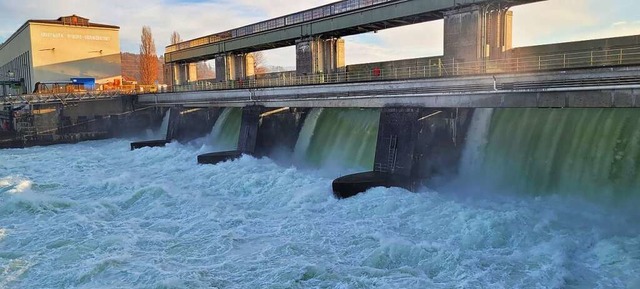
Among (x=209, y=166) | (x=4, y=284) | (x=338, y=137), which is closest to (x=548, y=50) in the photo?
(x=338, y=137)

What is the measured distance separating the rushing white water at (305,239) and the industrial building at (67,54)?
45.0m

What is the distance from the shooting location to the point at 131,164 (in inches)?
1128

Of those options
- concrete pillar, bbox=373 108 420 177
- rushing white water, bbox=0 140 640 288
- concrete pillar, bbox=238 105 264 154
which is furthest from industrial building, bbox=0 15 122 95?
concrete pillar, bbox=373 108 420 177

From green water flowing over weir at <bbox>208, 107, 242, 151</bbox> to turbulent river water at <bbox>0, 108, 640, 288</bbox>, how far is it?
1151 centimetres

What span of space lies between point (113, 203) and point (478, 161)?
14.4 m

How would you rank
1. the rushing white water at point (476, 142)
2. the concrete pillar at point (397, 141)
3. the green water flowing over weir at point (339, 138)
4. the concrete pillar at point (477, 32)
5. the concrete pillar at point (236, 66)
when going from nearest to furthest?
the rushing white water at point (476, 142), the concrete pillar at point (397, 141), the green water flowing over weir at point (339, 138), the concrete pillar at point (477, 32), the concrete pillar at point (236, 66)

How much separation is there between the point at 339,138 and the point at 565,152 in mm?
10916

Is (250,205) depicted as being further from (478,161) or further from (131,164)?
(131,164)

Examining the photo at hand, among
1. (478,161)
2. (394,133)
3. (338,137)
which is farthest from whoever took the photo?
(338,137)

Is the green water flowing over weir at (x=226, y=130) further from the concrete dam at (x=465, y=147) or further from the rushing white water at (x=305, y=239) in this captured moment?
the rushing white water at (x=305, y=239)

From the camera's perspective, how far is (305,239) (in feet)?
43.2

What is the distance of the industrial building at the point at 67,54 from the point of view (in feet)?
187

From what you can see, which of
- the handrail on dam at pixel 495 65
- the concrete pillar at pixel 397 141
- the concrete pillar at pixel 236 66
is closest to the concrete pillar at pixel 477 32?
the handrail on dam at pixel 495 65

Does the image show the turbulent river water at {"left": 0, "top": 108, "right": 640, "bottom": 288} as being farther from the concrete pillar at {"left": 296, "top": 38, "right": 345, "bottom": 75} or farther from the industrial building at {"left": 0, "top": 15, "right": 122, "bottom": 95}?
the industrial building at {"left": 0, "top": 15, "right": 122, "bottom": 95}
